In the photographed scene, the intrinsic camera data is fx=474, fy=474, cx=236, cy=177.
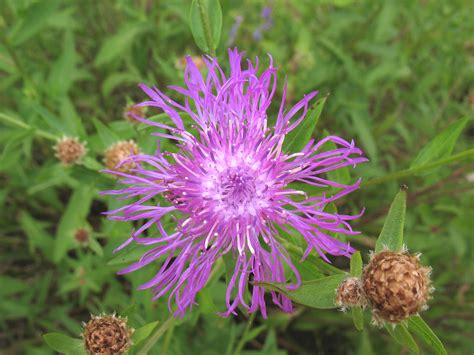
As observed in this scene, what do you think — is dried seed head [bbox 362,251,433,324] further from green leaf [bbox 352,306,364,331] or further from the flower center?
the flower center

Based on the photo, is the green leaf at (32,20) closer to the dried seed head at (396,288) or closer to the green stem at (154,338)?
the green stem at (154,338)

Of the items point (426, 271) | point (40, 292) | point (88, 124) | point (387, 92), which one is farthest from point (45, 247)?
point (387, 92)

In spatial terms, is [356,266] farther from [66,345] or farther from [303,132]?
[66,345]

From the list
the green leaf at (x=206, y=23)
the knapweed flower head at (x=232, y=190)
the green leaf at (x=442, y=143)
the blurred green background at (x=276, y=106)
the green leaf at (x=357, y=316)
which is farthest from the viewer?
the blurred green background at (x=276, y=106)

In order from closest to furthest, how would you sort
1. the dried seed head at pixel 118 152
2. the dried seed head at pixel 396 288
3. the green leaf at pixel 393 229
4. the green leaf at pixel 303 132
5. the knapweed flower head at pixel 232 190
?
the dried seed head at pixel 396 288, the green leaf at pixel 393 229, the knapweed flower head at pixel 232 190, the green leaf at pixel 303 132, the dried seed head at pixel 118 152

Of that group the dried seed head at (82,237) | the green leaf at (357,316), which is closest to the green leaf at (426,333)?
the green leaf at (357,316)

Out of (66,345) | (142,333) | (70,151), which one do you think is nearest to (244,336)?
(142,333)

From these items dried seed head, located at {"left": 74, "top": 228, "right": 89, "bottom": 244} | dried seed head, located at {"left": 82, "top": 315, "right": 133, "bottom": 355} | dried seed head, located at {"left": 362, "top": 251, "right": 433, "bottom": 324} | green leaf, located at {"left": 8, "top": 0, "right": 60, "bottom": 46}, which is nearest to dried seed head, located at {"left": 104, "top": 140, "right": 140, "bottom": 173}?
dried seed head, located at {"left": 74, "top": 228, "right": 89, "bottom": 244}

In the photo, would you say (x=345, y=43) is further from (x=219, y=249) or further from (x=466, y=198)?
(x=219, y=249)
